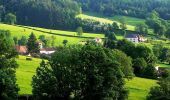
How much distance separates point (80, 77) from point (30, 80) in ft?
52.1

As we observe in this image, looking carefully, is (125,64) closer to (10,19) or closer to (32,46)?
(32,46)

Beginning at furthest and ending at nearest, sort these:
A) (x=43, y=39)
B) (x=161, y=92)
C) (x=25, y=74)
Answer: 1. (x=43, y=39)
2. (x=25, y=74)
3. (x=161, y=92)

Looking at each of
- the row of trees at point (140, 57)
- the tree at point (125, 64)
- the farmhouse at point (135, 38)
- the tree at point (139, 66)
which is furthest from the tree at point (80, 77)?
the farmhouse at point (135, 38)

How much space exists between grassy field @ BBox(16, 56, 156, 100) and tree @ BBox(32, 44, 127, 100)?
601 centimetres

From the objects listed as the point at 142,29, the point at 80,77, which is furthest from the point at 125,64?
the point at 142,29

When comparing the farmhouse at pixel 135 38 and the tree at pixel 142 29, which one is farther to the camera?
the tree at pixel 142 29

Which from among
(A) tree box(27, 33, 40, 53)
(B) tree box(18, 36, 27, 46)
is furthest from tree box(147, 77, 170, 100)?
(B) tree box(18, 36, 27, 46)

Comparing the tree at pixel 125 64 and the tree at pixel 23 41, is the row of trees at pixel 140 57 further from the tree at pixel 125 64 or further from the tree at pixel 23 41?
the tree at pixel 23 41

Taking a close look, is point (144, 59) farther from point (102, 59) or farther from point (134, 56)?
point (102, 59)

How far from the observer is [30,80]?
77.3m

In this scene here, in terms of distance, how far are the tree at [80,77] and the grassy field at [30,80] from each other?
6.01 meters

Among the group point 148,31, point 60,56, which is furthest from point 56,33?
point 60,56

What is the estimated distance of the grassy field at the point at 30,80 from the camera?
242 feet

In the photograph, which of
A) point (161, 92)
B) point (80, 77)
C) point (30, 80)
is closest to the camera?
point (80, 77)
